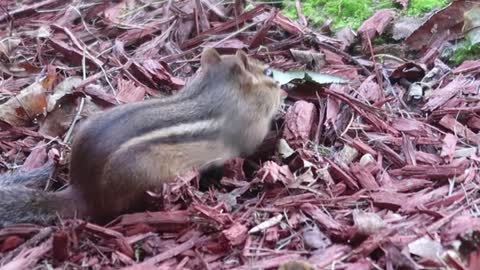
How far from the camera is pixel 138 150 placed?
3641 millimetres

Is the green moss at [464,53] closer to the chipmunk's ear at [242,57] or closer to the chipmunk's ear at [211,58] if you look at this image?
the chipmunk's ear at [242,57]

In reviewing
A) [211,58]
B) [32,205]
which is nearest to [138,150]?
[32,205]

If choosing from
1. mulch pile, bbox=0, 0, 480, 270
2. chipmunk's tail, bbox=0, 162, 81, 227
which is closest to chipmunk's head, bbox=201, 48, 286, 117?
mulch pile, bbox=0, 0, 480, 270

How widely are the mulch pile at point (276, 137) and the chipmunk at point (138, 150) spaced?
9 cm

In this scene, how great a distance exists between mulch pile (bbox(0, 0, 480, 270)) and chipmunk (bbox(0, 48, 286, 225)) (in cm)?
9

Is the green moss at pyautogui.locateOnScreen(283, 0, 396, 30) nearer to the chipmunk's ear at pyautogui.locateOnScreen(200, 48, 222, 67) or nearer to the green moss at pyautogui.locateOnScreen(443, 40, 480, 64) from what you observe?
the green moss at pyautogui.locateOnScreen(443, 40, 480, 64)

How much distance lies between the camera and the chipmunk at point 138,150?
3611 millimetres

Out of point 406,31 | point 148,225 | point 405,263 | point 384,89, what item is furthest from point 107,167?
point 406,31

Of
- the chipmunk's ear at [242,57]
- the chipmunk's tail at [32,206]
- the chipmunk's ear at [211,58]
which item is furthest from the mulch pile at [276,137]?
the chipmunk's ear at [211,58]

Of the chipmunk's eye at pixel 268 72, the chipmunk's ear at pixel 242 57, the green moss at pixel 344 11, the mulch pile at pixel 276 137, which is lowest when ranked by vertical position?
the mulch pile at pixel 276 137

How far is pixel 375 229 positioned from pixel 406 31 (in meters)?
1.91

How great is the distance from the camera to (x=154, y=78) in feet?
15.4

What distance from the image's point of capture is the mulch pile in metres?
3.35

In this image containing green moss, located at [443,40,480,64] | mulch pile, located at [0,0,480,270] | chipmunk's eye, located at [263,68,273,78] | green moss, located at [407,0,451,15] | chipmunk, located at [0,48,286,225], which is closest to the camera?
mulch pile, located at [0,0,480,270]
